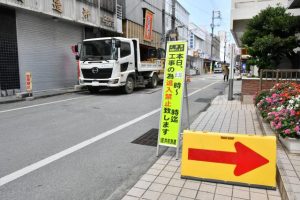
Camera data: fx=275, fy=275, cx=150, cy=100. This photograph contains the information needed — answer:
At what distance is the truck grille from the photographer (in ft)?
42.6

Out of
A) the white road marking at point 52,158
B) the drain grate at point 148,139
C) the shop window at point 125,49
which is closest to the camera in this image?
the white road marking at point 52,158

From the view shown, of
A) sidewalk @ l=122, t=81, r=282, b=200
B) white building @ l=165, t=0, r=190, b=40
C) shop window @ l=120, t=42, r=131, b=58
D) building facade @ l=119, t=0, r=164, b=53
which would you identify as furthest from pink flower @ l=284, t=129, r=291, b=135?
white building @ l=165, t=0, r=190, b=40

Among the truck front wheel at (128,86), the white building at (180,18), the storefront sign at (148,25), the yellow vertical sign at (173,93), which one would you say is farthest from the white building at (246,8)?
the white building at (180,18)

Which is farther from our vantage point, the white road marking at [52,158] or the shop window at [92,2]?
the shop window at [92,2]

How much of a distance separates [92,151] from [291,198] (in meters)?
3.32

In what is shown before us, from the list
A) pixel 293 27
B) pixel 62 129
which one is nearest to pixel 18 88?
pixel 62 129

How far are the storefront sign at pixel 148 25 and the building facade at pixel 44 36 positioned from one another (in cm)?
624

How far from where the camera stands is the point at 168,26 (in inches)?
1369

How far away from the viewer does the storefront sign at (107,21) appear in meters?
19.4

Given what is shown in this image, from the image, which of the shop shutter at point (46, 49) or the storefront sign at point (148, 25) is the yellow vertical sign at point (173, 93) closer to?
the shop shutter at point (46, 49)

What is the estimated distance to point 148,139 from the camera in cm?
596

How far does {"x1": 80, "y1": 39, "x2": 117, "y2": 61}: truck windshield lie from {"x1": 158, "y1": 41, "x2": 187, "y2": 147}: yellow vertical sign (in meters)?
8.49

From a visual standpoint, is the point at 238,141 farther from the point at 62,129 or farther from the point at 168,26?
the point at 168,26

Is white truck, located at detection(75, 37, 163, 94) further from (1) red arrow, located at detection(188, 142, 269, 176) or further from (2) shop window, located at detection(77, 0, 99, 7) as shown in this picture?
(1) red arrow, located at detection(188, 142, 269, 176)
